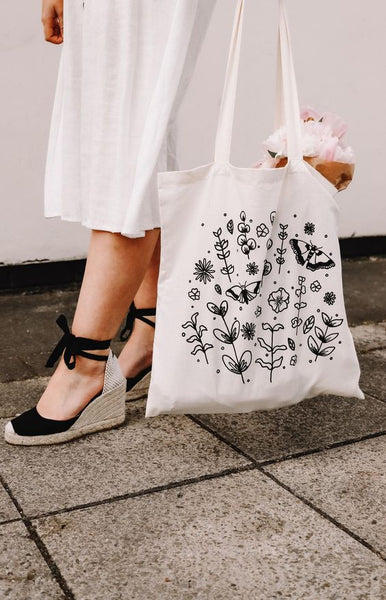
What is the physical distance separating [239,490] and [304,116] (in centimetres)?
97

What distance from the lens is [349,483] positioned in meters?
1.90

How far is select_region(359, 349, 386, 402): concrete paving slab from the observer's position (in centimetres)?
256


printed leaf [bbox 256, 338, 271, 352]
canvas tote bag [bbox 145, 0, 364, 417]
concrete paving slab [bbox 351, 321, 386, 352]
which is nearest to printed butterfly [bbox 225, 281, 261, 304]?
canvas tote bag [bbox 145, 0, 364, 417]

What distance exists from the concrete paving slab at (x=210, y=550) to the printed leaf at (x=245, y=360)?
0.97ft

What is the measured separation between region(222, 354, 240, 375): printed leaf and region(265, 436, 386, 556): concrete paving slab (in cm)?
31

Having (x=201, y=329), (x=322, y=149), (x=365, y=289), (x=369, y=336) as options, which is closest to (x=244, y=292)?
(x=201, y=329)

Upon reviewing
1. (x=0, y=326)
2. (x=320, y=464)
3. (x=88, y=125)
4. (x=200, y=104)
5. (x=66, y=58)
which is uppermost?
(x=66, y=58)

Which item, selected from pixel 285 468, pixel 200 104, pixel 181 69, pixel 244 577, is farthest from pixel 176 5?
pixel 200 104

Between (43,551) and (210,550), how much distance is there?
0.34 meters

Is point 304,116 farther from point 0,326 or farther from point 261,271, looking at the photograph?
point 0,326

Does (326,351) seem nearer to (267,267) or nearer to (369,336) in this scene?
(267,267)

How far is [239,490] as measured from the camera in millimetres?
1838

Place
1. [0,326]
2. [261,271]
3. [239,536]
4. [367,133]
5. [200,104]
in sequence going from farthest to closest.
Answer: [367,133] < [200,104] < [0,326] < [261,271] < [239,536]

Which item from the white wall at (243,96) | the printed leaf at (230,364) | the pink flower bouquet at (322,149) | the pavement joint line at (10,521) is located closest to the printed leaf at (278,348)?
the printed leaf at (230,364)
